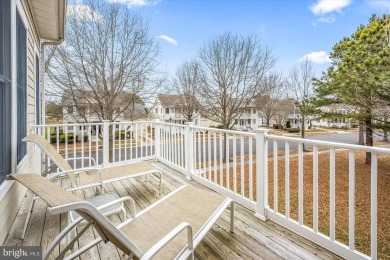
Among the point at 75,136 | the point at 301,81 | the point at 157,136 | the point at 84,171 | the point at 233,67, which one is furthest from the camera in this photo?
the point at 301,81

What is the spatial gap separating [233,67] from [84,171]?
34.5 ft

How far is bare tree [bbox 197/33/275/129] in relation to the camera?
12.0 metres

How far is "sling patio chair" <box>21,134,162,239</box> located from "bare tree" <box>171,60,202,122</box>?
1048 centimetres

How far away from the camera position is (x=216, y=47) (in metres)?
12.2

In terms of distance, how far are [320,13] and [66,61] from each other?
1820 cm

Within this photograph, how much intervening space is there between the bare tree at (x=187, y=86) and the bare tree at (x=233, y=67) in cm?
106

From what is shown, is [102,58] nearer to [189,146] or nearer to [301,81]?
[189,146]

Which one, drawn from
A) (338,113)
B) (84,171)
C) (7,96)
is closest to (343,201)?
(338,113)

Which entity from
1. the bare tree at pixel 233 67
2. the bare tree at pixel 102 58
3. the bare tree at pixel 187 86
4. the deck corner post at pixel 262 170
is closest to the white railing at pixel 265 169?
→ the deck corner post at pixel 262 170

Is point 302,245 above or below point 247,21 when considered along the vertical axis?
below

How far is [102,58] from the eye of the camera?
8.94m

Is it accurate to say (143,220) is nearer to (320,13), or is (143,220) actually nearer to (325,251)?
(325,251)

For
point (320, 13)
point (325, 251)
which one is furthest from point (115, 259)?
point (320, 13)

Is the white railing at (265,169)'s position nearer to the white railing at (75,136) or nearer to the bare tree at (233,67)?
the white railing at (75,136)
